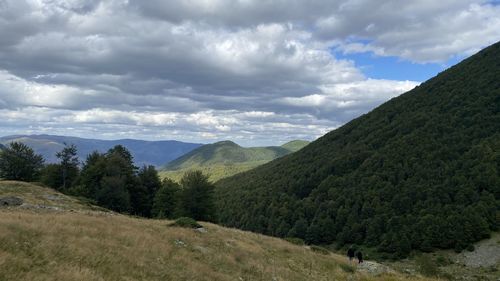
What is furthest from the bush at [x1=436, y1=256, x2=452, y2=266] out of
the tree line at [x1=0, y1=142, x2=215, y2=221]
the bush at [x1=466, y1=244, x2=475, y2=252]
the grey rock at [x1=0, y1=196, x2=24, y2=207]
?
the grey rock at [x1=0, y1=196, x2=24, y2=207]

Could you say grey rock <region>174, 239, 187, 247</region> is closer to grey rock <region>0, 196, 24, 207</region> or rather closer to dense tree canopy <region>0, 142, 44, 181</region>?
grey rock <region>0, 196, 24, 207</region>

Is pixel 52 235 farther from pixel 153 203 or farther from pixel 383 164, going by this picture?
pixel 383 164

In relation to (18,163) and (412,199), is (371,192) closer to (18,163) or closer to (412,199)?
(412,199)

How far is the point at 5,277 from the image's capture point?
431 inches

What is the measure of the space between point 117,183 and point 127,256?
58536 mm

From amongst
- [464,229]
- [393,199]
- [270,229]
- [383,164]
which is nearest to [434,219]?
[464,229]

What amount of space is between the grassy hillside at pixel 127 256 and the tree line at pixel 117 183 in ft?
156

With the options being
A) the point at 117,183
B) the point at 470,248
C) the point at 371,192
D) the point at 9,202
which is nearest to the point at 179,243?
the point at 9,202

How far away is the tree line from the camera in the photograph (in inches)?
2879

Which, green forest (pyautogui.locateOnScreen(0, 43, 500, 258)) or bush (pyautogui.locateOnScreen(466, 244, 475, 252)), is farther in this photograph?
bush (pyautogui.locateOnScreen(466, 244, 475, 252))

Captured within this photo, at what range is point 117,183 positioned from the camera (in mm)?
72250

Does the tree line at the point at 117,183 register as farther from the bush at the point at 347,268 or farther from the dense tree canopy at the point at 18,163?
the bush at the point at 347,268

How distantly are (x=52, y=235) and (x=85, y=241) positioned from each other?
1.36 metres

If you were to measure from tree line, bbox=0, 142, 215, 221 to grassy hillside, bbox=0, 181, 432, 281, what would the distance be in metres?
47.6
